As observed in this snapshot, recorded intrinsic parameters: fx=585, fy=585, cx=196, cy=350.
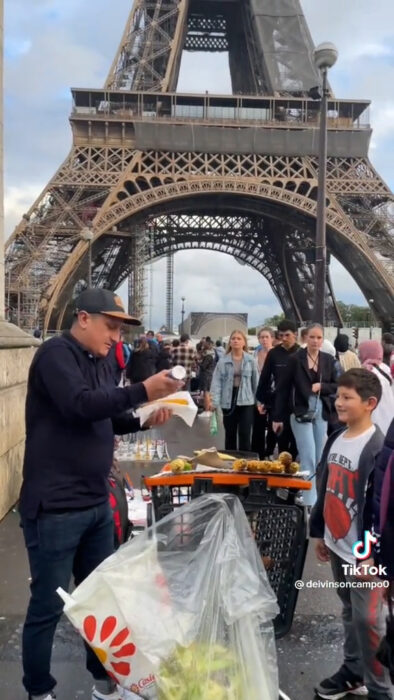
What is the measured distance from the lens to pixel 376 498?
2115 mm

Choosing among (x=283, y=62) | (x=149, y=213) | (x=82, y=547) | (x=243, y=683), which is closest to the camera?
(x=243, y=683)

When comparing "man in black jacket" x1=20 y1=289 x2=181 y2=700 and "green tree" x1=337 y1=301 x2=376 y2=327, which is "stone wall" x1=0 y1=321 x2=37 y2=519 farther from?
"green tree" x1=337 y1=301 x2=376 y2=327

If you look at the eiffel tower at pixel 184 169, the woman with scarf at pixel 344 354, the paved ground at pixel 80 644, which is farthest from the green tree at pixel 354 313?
the paved ground at pixel 80 644

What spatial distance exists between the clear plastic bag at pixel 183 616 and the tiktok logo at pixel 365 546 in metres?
0.50

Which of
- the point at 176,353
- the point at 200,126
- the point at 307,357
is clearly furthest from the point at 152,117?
the point at 307,357

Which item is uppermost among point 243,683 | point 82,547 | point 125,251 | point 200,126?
point 200,126

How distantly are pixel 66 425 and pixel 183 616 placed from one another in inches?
31.6

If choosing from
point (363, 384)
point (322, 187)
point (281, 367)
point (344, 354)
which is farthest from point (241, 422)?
point (322, 187)

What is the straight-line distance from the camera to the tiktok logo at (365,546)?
2324 millimetres

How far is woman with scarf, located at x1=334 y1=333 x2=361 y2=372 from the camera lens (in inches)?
247

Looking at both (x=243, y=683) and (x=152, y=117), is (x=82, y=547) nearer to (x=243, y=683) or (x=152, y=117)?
(x=243, y=683)

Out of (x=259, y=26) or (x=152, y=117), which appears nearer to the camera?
(x=152, y=117)

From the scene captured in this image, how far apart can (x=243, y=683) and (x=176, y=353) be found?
31.2 feet

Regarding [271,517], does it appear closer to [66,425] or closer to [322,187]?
[66,425]
